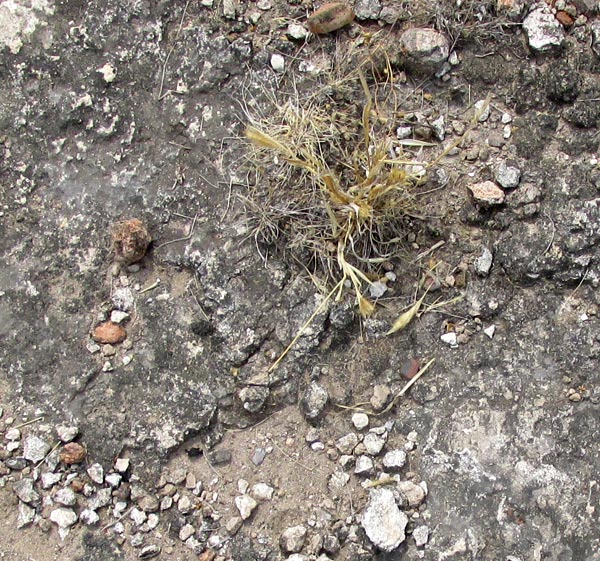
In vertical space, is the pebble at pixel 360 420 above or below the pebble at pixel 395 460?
above

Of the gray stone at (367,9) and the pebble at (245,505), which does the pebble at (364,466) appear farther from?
the gray stone at (367,9)

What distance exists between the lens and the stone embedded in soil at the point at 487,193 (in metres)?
2.21

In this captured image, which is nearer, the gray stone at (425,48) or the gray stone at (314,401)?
the gray stone at (314,401)

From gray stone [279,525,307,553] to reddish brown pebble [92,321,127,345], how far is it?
29.6 inches

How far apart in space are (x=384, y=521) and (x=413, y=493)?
0.38ft

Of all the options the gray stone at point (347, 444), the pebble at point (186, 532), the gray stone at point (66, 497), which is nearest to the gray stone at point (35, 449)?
the gray stone at point (66, 497)

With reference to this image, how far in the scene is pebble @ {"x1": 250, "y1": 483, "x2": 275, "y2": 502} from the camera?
211 cm

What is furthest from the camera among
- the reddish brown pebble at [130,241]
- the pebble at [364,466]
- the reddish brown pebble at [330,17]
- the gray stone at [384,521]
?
the reddish brown pebble at [330,17]

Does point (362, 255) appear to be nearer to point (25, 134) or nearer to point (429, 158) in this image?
point (429, 158)

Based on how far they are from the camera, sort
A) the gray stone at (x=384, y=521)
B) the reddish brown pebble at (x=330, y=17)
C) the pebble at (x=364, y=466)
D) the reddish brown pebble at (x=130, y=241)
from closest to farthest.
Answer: the gray stone at (x=384, y=521), the pebble at (x=364, y=466), the reddish brown pebble at (x=130, y=241), the reddish brown pebble at (x=330, y=17)

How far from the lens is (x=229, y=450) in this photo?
217cm

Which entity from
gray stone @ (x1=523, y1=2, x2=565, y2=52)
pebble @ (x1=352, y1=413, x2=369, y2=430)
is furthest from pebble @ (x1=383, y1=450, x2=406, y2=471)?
gray stone @ (x1=523, y1=2, x2=565, y2=52)

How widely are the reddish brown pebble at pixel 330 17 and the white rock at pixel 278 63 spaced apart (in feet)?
0.47

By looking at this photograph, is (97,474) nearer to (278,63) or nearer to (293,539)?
(293,539)
